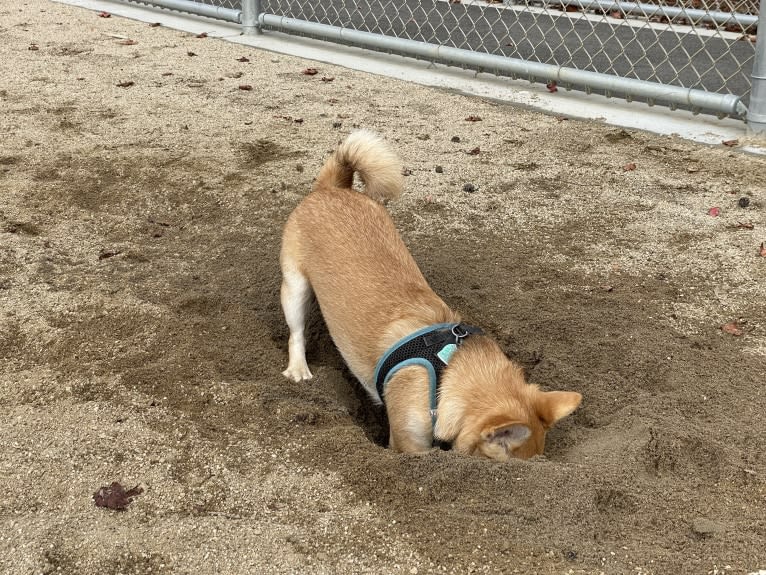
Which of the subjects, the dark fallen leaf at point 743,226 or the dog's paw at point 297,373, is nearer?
the dog's paw at point 297,373

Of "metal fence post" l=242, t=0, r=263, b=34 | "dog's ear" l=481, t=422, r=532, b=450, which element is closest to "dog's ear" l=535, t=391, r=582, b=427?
"dog's ear" l=481, t=422, r=532, b=450

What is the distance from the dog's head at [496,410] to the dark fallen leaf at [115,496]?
3.39ft

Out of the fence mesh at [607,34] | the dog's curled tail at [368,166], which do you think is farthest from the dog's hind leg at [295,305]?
the fence mesh at [607,34]

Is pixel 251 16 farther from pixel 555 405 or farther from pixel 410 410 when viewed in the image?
pixel 555 405

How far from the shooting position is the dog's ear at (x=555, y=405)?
9.07 ft

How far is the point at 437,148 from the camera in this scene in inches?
228

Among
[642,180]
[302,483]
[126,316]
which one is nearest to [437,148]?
[642,180]

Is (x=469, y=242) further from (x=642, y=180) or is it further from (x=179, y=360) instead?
(x=179, y=360)

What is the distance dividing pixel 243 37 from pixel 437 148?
12.7 ft

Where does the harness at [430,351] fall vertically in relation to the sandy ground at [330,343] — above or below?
above

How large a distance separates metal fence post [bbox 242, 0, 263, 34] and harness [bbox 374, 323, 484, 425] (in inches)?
257

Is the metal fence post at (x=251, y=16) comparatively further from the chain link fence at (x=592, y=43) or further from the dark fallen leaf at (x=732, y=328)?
the dark fallen leaf at (x=732, y=328)

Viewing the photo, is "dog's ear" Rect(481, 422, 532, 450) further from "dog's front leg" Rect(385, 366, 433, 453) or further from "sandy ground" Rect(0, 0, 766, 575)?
"dog's front leg" Rect(385, 366, 433, 453)

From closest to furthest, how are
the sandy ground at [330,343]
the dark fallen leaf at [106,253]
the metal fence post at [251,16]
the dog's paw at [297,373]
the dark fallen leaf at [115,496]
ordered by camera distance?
1. the sandy ground at [330,343]
2. the dark fallen leaf at [115,496]
3. the dog's paw at [297,373]
4. the dark fallen leaf at [106,253]
5. the metal fence post at [251,16]
